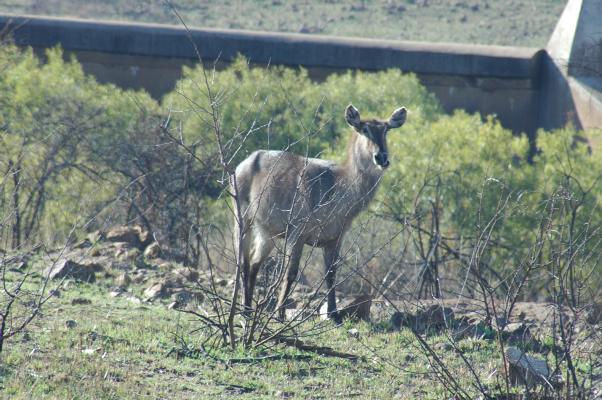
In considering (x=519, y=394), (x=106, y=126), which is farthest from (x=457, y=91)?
(x=519, y=394)

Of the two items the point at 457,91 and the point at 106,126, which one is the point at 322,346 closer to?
the point at 106,126

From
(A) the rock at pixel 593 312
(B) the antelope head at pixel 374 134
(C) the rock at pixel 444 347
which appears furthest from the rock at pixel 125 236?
(A) the rock at pixel 593 312

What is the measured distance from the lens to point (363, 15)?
42969 millimetres

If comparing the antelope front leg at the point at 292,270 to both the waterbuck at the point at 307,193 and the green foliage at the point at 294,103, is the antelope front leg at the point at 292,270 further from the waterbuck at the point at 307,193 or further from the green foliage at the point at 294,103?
the green foliage at the point at 294,103

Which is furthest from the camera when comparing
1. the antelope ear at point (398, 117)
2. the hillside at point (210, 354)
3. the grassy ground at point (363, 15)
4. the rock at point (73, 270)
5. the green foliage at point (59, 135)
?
the grassy ground at point (363, 15)

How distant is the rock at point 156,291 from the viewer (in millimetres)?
11648

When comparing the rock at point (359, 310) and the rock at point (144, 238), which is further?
the rock at point (144, 238)

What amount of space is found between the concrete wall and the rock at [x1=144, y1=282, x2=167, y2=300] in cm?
1148

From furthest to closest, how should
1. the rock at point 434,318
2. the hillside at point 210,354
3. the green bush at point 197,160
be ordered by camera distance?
the green bush at point 197,160, the rock at point 434,318, the hillside at point 210,354

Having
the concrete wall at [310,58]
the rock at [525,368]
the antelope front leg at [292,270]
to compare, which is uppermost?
the rock at [525,368]

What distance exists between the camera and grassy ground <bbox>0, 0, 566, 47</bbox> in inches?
1583

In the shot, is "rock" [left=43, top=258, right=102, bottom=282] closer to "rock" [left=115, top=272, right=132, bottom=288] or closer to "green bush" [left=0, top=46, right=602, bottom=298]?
"rock" [left=115, top=272, right=132, bottom=288]

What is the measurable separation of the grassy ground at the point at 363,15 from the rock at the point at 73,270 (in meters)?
27.4

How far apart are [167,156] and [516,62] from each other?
10.5 m
